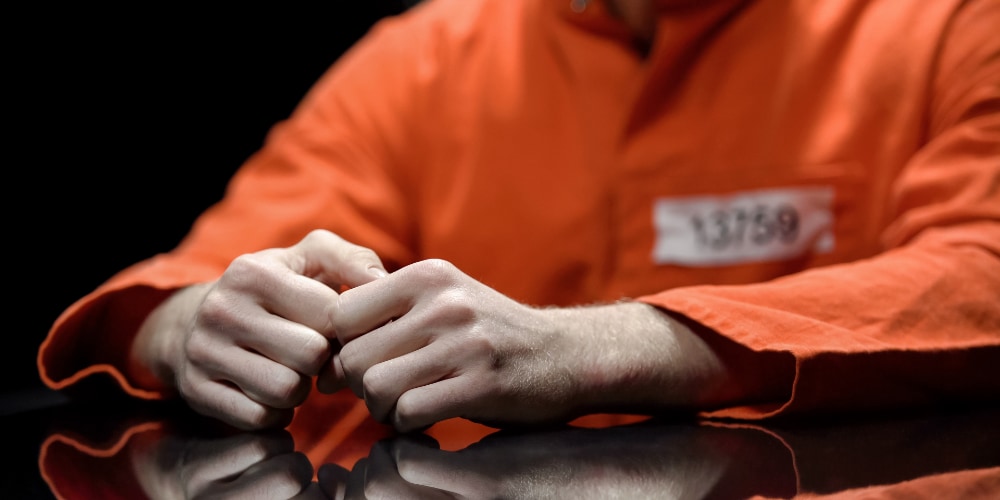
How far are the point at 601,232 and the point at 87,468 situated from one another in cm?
A: 43

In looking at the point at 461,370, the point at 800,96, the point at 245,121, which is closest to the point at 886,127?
the point at 800,96

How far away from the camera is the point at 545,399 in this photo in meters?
0.47

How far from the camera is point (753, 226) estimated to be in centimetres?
70

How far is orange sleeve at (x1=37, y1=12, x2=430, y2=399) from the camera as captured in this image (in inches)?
29.5

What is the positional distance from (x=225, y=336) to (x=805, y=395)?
30 cm

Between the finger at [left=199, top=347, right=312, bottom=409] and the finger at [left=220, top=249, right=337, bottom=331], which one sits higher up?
the finger at [left=220, top=249, right=337, bottom=331]

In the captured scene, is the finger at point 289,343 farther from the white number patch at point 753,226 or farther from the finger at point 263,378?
the white number patch at point 753,226

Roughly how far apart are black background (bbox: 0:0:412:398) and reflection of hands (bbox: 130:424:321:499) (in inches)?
19.5

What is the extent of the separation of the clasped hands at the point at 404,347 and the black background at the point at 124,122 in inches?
19.3

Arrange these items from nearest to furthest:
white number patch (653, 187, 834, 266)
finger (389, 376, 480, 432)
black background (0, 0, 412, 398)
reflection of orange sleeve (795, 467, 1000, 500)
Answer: reflection of orange sleeve (795, 467, 1000, 500) < finger (389, 376, 480, 432) < white number patch (653, 187, 834, 266) < black background (0, 0, 412, 398)

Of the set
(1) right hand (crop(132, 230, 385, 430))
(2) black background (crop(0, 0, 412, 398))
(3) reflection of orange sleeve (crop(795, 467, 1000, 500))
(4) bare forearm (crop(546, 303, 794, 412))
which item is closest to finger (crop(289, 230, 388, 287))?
→ (1) right hand (crop(132, 230, 385, 430))

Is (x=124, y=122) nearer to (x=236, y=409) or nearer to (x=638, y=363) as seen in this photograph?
(x=236, y=409)

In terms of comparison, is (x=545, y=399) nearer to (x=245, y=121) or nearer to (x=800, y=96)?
(x=800, y=96)

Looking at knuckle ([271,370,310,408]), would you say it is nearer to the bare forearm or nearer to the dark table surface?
the dark table surface
